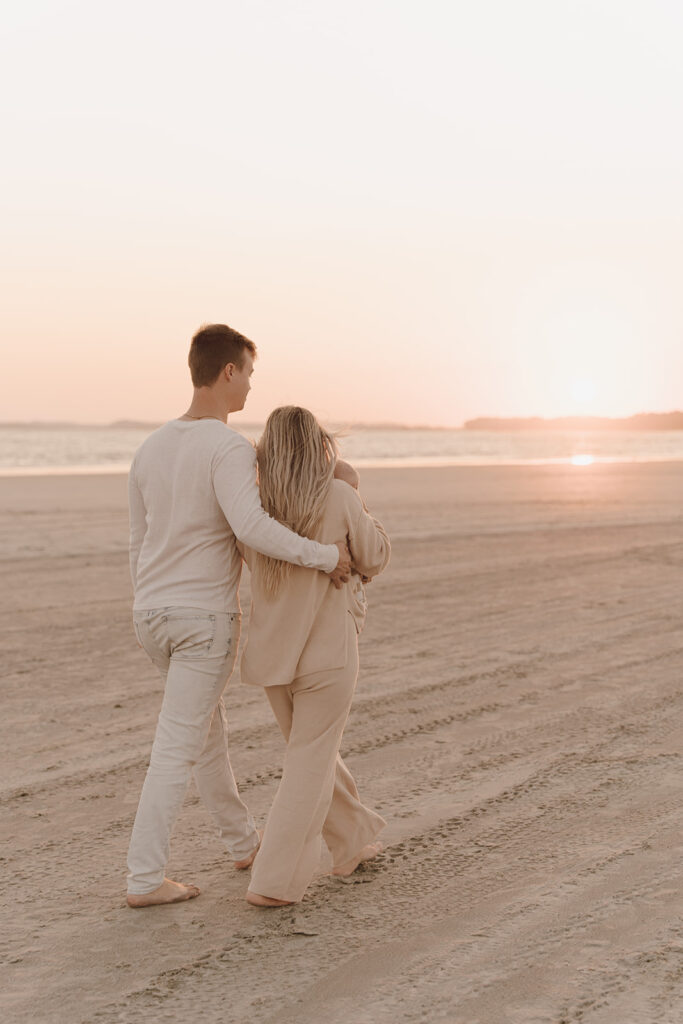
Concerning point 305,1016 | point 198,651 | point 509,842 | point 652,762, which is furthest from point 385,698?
point 305,1016

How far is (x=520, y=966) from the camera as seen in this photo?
323cm

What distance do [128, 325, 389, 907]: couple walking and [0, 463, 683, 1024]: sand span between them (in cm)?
31

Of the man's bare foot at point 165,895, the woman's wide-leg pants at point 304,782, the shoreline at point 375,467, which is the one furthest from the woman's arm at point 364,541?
the shoreline at point 375,467

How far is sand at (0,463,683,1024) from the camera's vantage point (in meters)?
3.13

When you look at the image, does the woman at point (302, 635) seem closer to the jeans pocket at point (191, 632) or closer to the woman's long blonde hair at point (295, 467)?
the woman's long blonde hair at point (295, 467)

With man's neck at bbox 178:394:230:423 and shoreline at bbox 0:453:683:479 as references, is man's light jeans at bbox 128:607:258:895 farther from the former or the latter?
shoreline at bbox 0:453:683:479

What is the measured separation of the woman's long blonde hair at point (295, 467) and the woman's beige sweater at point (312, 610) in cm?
6

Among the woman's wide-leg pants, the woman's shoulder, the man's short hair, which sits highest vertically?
the man's short hair

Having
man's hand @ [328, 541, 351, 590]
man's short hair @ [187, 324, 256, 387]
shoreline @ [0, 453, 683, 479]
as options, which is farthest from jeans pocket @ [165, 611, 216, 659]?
shoreline @ [0, 453, 683, 479]

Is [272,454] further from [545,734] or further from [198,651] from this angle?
[545,734]

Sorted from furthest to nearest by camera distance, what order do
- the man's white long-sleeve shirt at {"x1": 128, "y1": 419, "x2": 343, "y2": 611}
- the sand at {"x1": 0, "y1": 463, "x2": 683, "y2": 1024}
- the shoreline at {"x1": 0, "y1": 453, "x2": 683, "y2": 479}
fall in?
the shoreline at {"x1": 0, "y1": 453, "x2": 683, "y2": 479} < the man's white long-sleeve shirt at {"x1": 128, "y1": 419, "x2": 343, "y2": 611} < the sand at {"x1": 0, "y1": 463, "x2": 683, "y2": 1024}

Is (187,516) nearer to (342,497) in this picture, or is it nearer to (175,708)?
(342,497)

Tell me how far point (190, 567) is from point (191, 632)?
0.23 m

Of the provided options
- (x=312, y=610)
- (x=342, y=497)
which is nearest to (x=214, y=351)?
(x=342, y=497)
